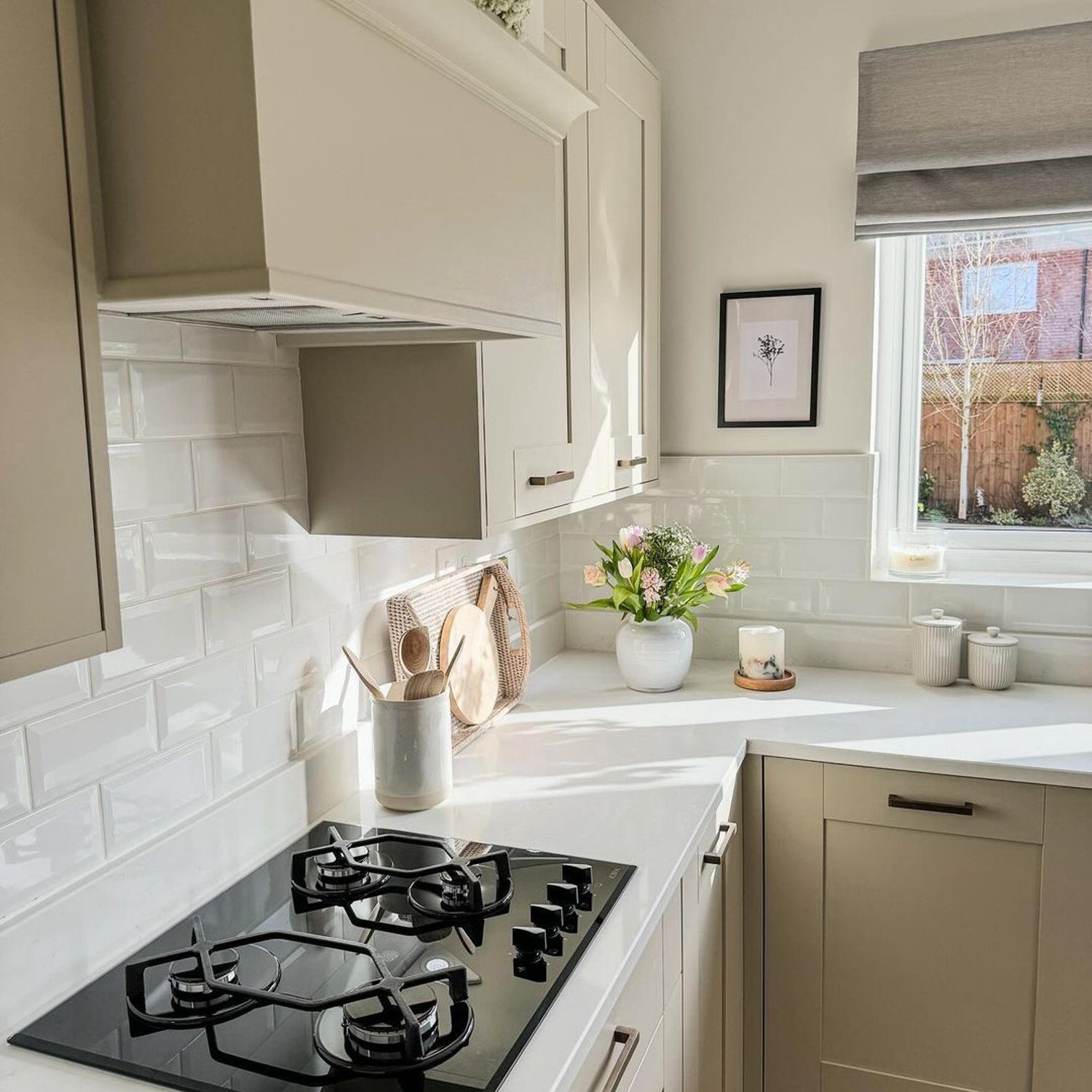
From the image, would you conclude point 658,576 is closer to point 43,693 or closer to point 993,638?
point 993,638

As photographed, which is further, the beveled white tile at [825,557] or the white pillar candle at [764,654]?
the beveled white tile at [825,557]

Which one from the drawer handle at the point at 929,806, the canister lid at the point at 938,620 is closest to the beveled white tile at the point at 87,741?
the drawer handle at the point at 929,806

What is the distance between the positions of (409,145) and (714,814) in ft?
3.90

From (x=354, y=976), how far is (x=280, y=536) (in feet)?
2.18

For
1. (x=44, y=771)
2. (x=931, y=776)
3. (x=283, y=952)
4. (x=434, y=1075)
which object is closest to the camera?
(x=434, y=1075)

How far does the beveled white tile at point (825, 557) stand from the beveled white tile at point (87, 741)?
5.56 feet

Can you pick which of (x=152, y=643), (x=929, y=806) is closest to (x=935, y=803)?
(x=929, y=806)

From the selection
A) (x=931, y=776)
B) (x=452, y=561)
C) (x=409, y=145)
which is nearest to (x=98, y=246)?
(x=409, y=145)

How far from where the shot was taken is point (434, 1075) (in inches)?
41.3

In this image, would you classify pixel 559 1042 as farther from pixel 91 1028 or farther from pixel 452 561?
pixel 452 561

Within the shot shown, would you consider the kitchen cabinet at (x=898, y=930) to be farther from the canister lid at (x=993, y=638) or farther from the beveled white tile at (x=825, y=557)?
the beveled white tile at (x=825, y=557)

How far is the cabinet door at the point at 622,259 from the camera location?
2049 mm

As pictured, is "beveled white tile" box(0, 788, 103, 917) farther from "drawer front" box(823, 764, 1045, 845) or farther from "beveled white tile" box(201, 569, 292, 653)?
"drawer front" box(823, 764, 1045, 845)

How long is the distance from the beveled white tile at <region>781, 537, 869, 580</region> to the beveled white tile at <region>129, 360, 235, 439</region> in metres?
1.55
